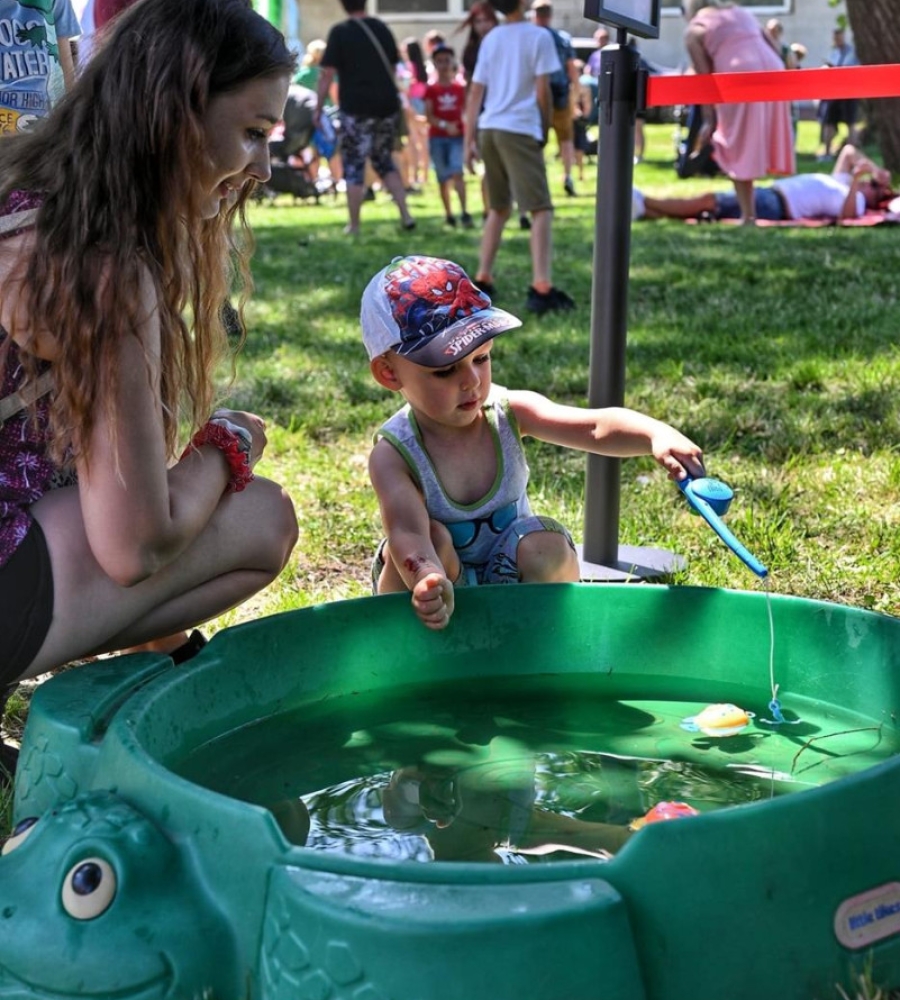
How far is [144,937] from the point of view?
149 centimetres

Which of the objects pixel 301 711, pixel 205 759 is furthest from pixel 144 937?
pixel 301 711

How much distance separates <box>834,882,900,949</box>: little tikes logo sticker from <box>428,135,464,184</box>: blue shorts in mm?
9890

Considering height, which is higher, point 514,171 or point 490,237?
point 514,171

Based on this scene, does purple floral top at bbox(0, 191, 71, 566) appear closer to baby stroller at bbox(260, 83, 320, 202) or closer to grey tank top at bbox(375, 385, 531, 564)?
grey tank top at bbox(375, 385, 531, 564)

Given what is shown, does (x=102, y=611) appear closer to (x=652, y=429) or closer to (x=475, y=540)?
(x=475, y=540)

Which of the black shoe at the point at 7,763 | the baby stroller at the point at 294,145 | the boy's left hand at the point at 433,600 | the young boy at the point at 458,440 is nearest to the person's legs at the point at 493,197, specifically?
the young boy at the point at 458,440

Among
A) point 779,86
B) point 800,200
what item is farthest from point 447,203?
point 779,86

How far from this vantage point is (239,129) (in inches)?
79.7

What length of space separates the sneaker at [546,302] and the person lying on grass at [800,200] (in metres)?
3.99

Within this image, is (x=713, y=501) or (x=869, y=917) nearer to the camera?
(x=869, y=917)

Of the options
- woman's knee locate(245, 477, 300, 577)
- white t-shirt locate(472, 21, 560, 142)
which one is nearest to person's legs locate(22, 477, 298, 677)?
woman's knee locate(245, 477, 300, 577)

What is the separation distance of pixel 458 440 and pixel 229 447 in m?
0.50

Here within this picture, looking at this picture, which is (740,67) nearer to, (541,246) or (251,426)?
(541,246)

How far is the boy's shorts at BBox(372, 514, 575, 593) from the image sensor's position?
103 inches
